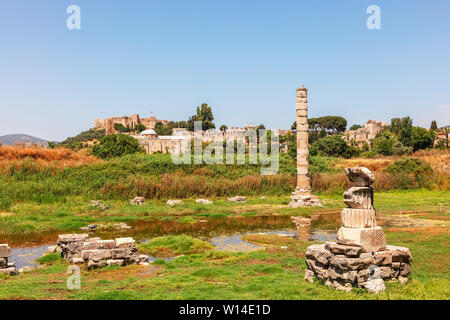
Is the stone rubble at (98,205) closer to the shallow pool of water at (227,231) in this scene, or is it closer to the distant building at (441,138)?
the shallow pool of water at (227,231)

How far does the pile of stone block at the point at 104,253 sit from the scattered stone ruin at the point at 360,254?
527cm

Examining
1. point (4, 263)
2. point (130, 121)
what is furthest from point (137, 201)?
point (130, 121)

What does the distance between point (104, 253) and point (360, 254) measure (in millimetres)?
6435

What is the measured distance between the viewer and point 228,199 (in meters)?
25.3

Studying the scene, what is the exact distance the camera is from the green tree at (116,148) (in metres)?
46.2

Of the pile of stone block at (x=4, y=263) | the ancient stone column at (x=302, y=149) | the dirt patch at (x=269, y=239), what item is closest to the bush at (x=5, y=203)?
the pile of stone block at (x=4, y=263)

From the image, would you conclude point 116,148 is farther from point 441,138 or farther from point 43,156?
point 441,138

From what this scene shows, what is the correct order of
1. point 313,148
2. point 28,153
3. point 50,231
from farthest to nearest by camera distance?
1. point 313,148
2. point 28,153
3. point 50,231

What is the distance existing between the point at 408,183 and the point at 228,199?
1275 centimetres

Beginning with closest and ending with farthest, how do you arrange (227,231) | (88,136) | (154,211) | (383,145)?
(227,231) → (154,211) → (383,145) → (88,136)

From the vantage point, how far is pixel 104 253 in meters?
10.7
